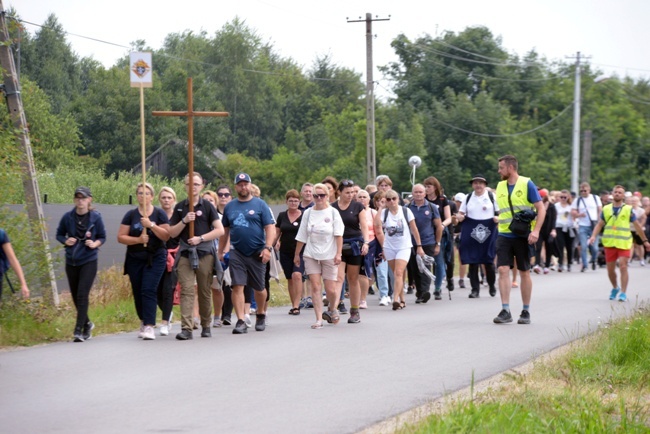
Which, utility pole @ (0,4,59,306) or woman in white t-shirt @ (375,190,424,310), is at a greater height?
utility pole @ (0,4,59,306)

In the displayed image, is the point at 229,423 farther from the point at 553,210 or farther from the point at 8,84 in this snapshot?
the point at 553,210

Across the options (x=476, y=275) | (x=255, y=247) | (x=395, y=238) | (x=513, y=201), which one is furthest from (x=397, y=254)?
(x=255, y=247)

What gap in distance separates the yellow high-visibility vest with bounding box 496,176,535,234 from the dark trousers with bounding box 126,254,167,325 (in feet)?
13.7

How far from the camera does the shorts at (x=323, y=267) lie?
14289mm

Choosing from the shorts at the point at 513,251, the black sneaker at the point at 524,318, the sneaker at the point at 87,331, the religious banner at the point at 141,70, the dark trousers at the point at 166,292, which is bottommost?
the black sneaker at the point at 524,318

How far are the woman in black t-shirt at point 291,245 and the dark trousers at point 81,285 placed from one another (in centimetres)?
417

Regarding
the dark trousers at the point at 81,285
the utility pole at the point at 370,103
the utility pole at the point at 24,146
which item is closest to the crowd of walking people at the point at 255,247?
the dark trousers at the point at 81,285

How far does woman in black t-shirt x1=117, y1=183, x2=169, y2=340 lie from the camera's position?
12.9m

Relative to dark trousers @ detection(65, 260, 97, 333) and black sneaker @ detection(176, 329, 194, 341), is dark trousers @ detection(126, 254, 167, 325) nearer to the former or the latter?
black sneaker @ detection(176, 329, 194, 341)

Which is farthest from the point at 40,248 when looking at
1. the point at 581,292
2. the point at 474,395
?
the point at 581,292

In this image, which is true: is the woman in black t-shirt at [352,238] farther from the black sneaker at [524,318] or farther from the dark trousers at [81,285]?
the dark trousers at [81,285]

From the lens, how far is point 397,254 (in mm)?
17078

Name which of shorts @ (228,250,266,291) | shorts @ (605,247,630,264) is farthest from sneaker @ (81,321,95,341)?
shorts @ (605,247,630,264)

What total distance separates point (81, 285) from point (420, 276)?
279 inches
